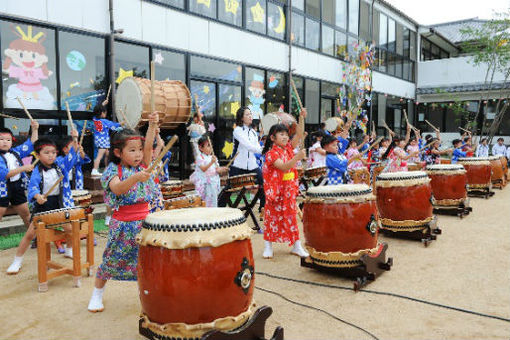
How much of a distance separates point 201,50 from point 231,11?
54.7 inches

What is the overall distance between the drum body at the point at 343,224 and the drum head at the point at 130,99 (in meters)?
3.80

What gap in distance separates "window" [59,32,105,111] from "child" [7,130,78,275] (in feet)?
9.36

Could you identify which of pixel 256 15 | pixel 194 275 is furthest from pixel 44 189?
pixel 256 15

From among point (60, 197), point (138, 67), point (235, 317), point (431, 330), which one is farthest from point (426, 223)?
point (138, 67)

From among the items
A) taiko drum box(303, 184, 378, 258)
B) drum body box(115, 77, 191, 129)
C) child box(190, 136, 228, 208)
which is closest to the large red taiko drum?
taiko drum box(303, 184, 378, 258)

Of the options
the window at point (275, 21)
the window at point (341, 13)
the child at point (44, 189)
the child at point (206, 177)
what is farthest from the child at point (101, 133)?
the window at point (341, 13)

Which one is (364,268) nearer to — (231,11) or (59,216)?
(59,216)

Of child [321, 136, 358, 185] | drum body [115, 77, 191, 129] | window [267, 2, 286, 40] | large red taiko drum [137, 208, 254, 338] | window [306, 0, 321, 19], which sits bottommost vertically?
large red taiko drum [137, 208, 254, 338]

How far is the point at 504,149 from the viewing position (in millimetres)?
15352

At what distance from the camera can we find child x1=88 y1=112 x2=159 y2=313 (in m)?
2.69

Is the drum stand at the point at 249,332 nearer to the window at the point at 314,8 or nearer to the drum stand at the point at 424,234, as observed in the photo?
the drum stand at the point at 424,234

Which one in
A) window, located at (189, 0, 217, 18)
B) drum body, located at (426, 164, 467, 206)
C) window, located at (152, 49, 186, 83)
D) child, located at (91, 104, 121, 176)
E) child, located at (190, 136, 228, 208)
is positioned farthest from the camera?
window, located at (189, 0, 217, 18)

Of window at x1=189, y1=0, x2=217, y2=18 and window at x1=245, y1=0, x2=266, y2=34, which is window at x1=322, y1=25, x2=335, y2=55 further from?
window at x1=189, y1=0, x2=217, y2=18

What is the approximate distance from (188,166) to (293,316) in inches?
234
